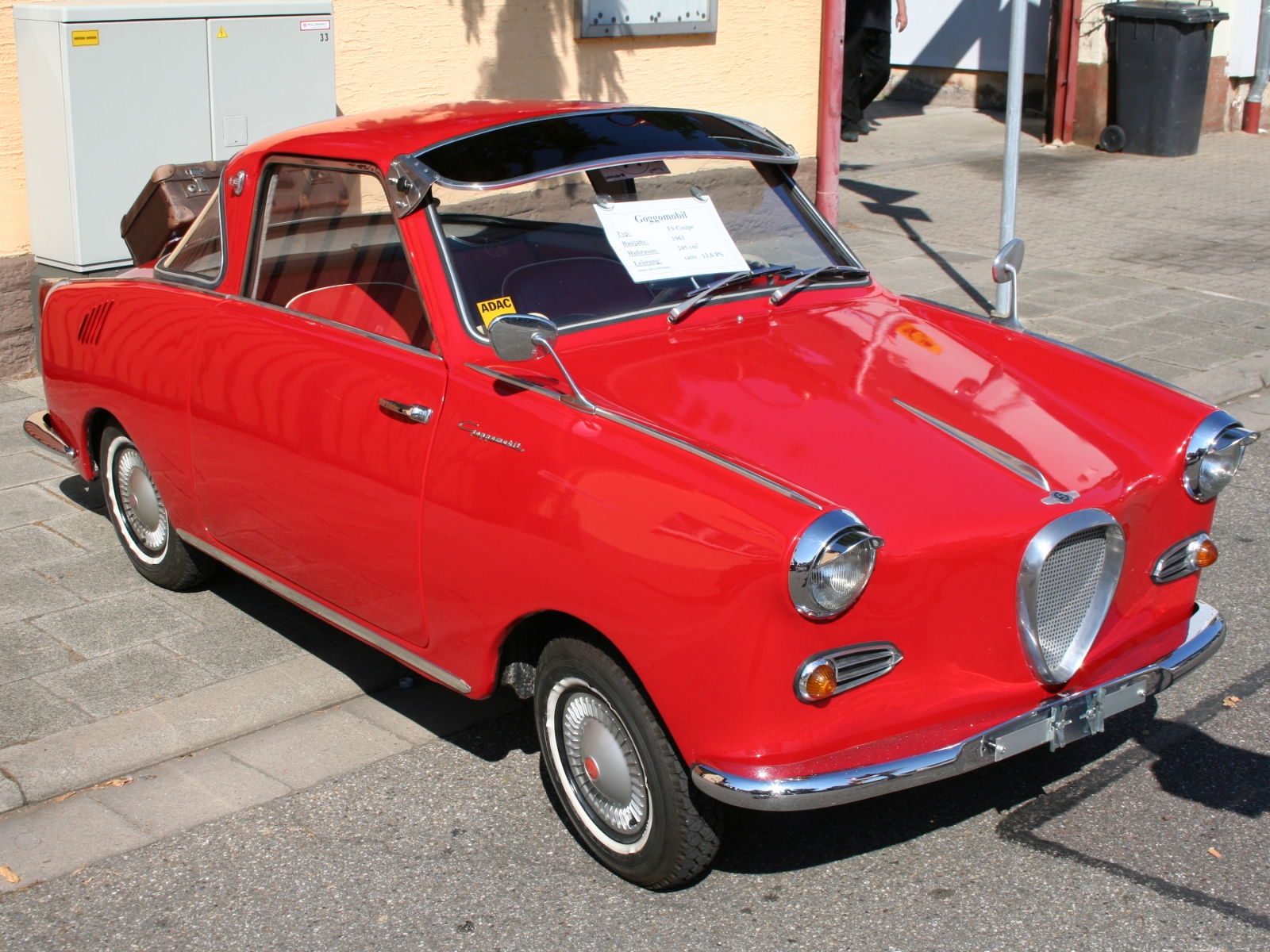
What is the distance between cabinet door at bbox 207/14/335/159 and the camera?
732 cm

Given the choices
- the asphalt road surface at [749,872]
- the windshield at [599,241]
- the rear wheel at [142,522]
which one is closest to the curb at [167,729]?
the asphalt road surface at [749,872]

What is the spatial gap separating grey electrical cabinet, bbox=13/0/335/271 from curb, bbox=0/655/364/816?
3.56m

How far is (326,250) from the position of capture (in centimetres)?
435

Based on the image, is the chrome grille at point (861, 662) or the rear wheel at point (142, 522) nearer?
the chrome grille at point (861, 662)

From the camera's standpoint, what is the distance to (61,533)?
5.58 m

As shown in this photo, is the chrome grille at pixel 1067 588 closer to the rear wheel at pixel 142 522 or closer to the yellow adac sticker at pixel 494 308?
the yellow adac sticker at pixel 494 308

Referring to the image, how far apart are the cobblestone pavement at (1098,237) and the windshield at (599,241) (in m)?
4.13

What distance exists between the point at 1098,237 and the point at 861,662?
8890 millimetres

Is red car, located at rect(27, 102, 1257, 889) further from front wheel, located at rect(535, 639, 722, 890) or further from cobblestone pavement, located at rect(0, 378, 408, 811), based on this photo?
cobblestone pavement, located at rect(0, 378, 408, 811)

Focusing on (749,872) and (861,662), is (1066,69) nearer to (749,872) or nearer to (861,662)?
(749,872)

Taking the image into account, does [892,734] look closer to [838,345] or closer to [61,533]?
[838,345]

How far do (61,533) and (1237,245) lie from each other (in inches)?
347

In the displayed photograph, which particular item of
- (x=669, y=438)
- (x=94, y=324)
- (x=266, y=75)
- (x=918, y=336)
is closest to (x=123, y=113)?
(x=266, y=75)

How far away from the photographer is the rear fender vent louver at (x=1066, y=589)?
3141 mm
